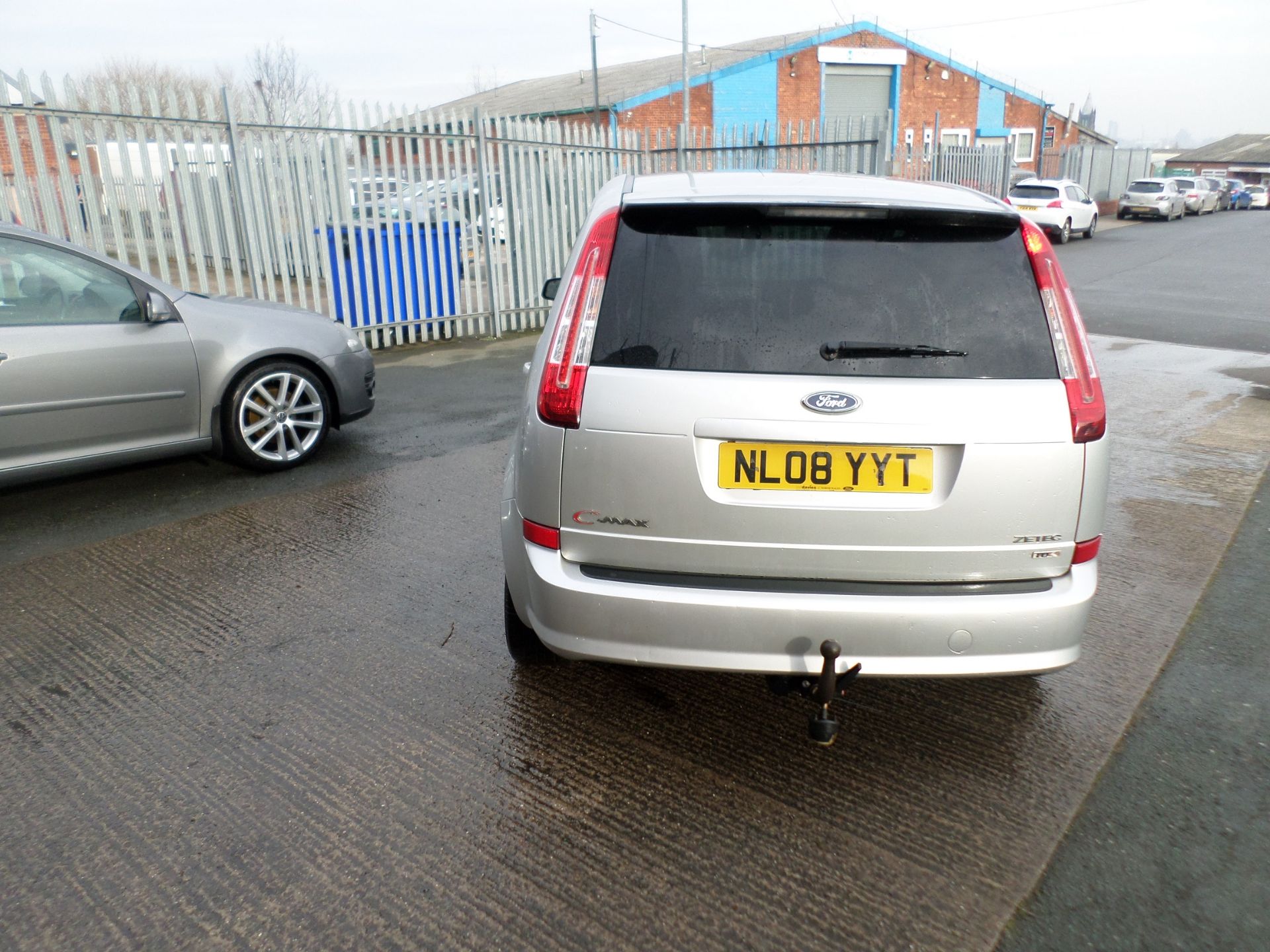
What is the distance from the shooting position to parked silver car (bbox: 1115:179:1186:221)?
3553cm

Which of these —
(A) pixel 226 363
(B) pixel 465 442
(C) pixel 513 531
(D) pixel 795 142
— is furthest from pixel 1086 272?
(C) pixel 513 531

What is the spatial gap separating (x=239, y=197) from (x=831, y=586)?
26.8 ft

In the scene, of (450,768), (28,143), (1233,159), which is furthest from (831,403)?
(1233,159)

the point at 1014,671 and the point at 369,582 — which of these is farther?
the point at 369,582

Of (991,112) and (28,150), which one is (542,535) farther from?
(991,112)

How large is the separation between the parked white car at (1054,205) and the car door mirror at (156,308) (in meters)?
23.6

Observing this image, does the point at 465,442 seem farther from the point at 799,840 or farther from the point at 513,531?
the point at 799,840

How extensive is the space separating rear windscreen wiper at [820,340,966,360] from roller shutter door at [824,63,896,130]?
42.0 metres

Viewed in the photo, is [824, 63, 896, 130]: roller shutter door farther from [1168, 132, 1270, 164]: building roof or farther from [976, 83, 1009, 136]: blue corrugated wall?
[1168, 132, 1270, 164]: building roof

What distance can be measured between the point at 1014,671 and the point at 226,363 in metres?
4.59

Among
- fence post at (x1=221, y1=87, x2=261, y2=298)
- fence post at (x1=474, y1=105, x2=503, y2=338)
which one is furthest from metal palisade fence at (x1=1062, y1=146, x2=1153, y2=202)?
fence post at (x1=221, y1=87, x2=261, y2=298)

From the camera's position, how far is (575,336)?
2586 millimetres

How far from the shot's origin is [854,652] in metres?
2.55

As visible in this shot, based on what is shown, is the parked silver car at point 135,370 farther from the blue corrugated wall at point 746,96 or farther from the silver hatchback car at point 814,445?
the blue corrugated wall at point 746,96
